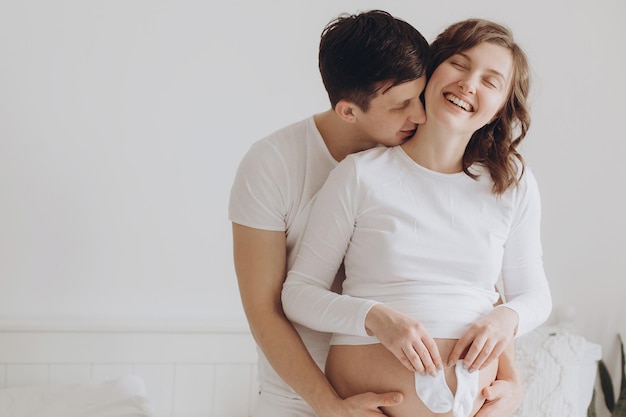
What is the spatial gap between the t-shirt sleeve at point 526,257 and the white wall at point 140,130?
107cm

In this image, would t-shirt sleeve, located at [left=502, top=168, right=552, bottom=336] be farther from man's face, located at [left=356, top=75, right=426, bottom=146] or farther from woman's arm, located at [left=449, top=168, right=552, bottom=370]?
man's face, located at [left=356, top=75, right=426, bottom=146]

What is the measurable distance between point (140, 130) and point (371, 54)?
1.11 metres

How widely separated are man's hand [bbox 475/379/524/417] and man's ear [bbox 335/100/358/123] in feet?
1.84

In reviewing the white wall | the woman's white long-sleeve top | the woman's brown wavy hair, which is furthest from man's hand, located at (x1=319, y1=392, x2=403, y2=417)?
the white wall

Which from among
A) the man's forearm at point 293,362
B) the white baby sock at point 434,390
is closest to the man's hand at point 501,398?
the white baby sock at point 434,390

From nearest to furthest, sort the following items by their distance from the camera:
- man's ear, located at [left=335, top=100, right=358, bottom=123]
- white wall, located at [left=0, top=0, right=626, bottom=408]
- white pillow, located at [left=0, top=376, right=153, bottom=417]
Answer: man's ear, located at [left=335, top=100, right=358, bottom=123]
white pillow, located at [left=0, top=376, right=153, bottom=417]
white wall, located at [left=0, top=0, right=626, bottom=408]

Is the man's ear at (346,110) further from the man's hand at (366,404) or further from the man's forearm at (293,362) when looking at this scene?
the man's hand at (366,404)

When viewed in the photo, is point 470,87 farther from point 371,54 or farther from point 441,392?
point 441,392

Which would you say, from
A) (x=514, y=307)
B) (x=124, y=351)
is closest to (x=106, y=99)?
(x=124, y=351)

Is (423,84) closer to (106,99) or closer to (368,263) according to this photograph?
(368,263)

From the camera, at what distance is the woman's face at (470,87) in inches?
57.8

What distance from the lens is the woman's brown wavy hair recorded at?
1526mm

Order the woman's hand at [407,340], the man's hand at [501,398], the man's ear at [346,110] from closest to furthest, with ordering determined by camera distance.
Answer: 1. the woman's hand at [407,340]
2. the man's hand at [501,398]
3. the man's ear at [346,110]

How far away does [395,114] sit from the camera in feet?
5.07
